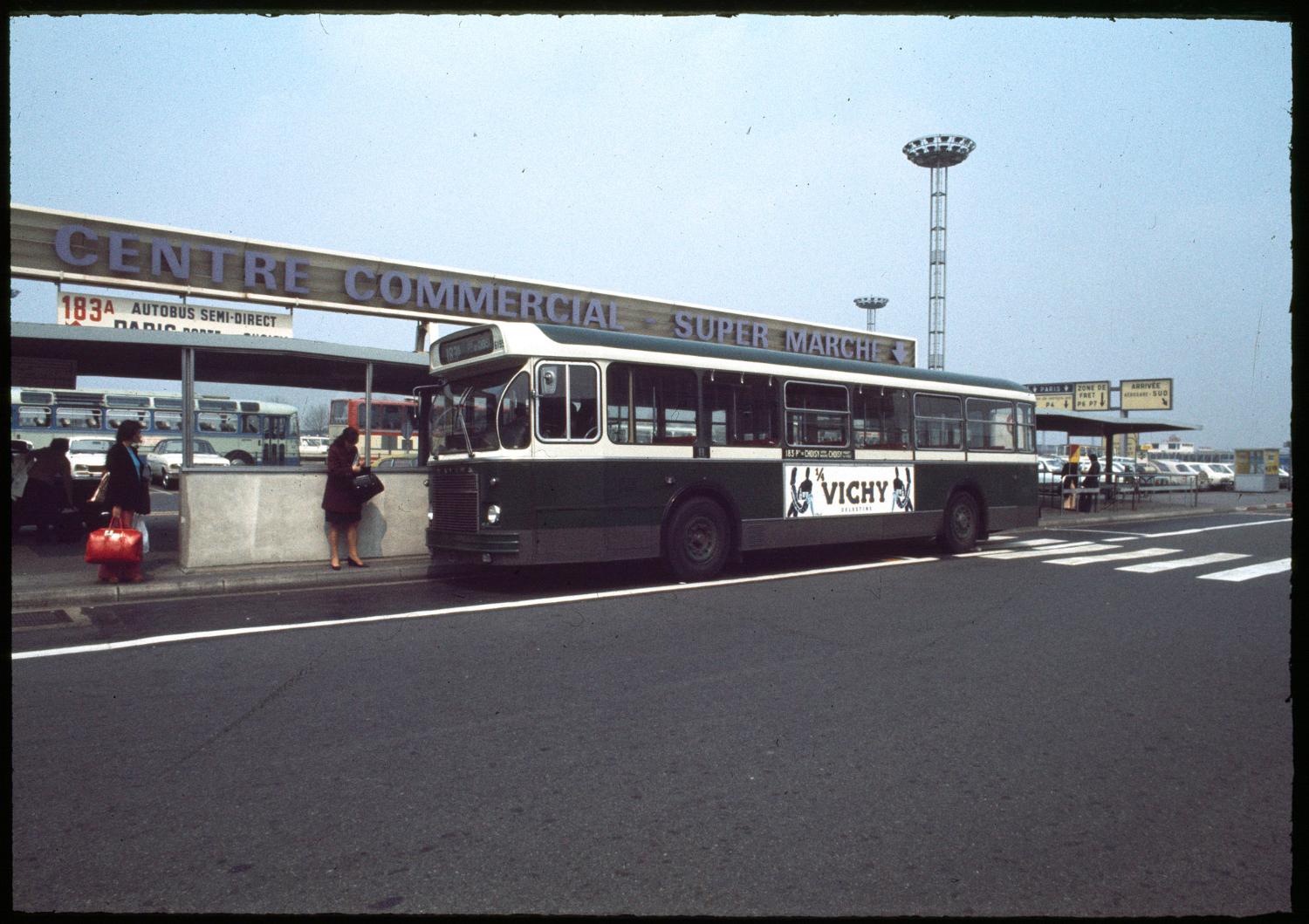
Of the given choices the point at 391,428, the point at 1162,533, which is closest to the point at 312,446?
the point at 391,428

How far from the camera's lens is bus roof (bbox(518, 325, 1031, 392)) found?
9.84m

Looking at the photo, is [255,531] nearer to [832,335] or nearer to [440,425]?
[440,425]

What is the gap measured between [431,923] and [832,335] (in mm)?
21725

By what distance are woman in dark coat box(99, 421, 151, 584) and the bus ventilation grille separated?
3209 mm

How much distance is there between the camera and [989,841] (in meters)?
3.30

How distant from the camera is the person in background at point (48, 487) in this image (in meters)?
13.5

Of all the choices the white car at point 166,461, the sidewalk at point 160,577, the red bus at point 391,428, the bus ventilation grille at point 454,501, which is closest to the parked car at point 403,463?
the red bus at point 391,428

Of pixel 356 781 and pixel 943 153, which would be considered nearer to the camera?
pixel 356 781

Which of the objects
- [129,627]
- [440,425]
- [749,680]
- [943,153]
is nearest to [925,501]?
[440,425]

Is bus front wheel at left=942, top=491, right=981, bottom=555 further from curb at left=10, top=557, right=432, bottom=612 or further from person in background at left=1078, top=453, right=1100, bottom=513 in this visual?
person in background at left=1078, top=453, right=1100, bottom=513

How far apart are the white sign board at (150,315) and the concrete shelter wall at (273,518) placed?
256 centimetres

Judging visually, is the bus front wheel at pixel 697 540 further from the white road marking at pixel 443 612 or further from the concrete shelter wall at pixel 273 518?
the concrete shelter wall at pixel 273 518

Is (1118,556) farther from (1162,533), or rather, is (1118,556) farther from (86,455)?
(86,455)

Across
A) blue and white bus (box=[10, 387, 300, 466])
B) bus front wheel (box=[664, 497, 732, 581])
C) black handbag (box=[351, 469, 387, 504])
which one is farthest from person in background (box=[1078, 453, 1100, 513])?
blue and white bus (box=[10, 387, 300, 466])
